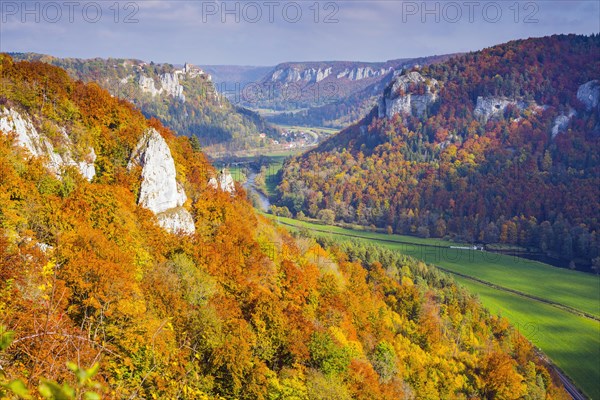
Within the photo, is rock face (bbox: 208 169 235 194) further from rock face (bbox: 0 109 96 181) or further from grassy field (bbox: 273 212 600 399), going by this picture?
grassy field (bbox: 273 212 600 399)

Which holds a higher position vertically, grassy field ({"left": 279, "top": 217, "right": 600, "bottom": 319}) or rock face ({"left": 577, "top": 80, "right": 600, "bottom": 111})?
rock face ({"left": 577, "top": 80, "right": 600, "bottom": 111})

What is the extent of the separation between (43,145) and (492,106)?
175m

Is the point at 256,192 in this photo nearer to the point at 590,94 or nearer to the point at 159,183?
the point at 159,183

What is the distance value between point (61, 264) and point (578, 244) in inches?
4473

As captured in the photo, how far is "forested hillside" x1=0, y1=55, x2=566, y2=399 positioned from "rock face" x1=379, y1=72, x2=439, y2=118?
145 meters

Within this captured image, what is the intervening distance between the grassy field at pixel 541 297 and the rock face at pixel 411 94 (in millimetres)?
89009

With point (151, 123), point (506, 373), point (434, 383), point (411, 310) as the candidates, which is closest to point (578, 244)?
point (411, 310)

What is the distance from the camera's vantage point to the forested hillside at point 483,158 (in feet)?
394

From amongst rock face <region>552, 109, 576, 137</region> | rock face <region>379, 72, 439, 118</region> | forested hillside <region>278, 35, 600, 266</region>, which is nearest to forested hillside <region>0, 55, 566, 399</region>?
forested hillside <region>278, 35, 600, 266</region>

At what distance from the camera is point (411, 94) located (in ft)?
611

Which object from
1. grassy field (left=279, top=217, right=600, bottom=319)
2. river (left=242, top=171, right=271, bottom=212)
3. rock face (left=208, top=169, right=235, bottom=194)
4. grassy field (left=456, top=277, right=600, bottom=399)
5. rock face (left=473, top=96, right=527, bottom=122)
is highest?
rock face (left=473, top=96, right=527, bottom=122)

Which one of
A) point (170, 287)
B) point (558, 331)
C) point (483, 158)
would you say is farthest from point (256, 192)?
point (170, 287)

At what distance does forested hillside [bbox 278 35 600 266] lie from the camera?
120000 millimetres

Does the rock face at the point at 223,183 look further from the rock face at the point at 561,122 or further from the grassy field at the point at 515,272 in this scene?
the rock face at the point at 561,122
